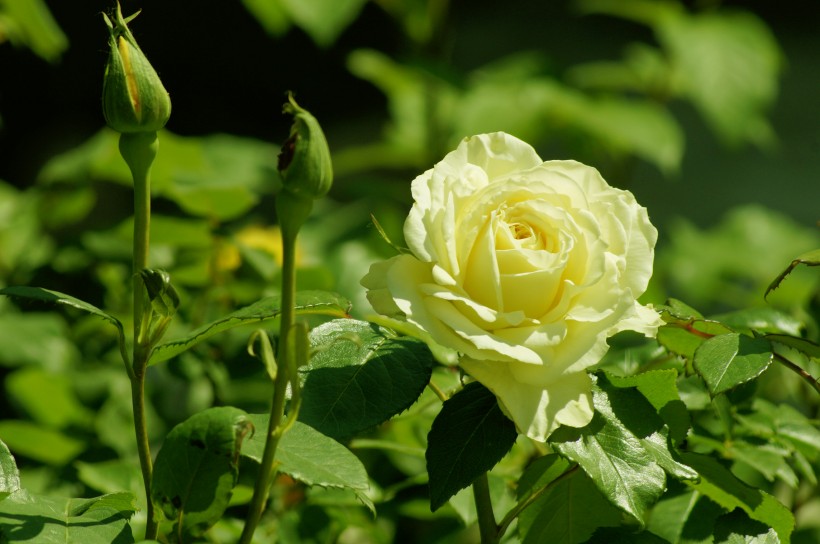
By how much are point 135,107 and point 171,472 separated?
18cm

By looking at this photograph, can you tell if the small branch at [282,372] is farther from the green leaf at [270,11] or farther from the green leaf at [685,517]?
the green leaf at [270,11]

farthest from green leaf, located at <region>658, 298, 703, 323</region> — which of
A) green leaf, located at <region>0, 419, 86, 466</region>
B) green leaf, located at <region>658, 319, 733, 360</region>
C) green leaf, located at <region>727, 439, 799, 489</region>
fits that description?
green leaf, located at <region>0, 419, 86, 466</region>

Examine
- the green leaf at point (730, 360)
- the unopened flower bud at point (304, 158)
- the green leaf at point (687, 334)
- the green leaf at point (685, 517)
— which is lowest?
the green leaf at point (685, 517)

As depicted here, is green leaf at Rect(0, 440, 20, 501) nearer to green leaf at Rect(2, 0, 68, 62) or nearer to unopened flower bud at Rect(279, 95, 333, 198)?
unopened flower bud at Rect(279, 95, 333, 198)

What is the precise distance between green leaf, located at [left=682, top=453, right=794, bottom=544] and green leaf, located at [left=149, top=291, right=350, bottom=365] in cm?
22

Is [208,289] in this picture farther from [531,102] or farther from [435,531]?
[531,102]

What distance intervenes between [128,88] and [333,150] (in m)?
3.08

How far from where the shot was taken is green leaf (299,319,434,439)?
1.68 ft

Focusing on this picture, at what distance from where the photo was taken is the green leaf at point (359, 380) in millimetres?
511

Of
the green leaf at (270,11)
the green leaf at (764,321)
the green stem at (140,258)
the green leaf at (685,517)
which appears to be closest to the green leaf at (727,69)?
the green leaf at (270,11)

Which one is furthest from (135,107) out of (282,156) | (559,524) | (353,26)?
(353,26)

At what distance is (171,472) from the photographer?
0.47m

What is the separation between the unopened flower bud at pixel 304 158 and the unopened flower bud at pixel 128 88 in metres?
0.08

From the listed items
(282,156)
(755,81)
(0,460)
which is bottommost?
(755,81)
